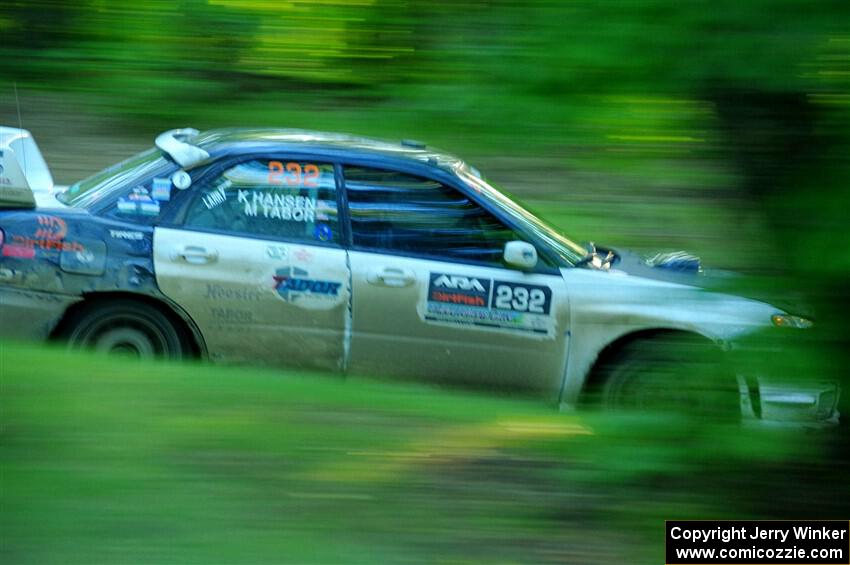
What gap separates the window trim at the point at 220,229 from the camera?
6.09 meters

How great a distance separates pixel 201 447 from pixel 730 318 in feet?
6.43

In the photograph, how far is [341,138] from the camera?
21.5 feet

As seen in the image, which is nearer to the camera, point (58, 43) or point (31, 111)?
point (58, 43)

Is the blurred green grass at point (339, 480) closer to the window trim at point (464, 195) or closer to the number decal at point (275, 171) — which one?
the window trim at point (464, 195)

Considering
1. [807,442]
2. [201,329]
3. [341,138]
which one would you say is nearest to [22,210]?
[201,329]

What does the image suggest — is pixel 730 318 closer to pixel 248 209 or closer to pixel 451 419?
pixel 451 419

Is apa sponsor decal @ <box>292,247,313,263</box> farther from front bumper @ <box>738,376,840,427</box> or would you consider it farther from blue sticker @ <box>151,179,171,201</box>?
front bumper @ <box>738,376,840,427</box>

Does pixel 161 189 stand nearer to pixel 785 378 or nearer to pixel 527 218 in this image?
pixel 527 218

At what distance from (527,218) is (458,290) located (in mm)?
716

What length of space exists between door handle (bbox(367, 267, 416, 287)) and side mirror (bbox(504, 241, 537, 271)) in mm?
532

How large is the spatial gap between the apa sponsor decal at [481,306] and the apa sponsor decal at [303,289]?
0.52 metres

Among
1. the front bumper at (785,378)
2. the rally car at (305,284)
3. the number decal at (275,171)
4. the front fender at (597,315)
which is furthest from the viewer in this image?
the number decal at (275,171)

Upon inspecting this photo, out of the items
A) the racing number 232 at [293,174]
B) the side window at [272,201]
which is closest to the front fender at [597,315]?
the side window at [272,201]

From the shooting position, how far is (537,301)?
6.04 metres
